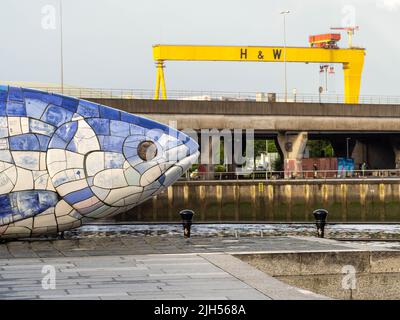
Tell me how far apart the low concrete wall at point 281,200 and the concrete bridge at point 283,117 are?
481 centimetres

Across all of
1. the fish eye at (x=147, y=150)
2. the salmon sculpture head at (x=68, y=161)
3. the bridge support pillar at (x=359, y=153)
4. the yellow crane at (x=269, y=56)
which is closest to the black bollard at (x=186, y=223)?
the salmon sculpture head at (x=68, y=161)

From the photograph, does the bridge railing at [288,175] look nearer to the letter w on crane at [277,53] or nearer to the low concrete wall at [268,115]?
the low concrete wall at [268,115]

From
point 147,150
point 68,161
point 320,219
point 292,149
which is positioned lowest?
point 320,219

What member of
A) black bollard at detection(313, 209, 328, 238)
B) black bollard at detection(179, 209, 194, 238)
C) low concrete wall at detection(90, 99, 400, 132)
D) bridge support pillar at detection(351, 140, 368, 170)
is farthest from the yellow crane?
black bollard at detection(179, 209, 194, 238)

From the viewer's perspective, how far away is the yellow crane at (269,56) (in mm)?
71875

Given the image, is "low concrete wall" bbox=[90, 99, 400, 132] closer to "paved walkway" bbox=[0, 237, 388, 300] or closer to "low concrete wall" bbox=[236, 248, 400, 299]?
"paved walkway" bbox=[0, 237, 388, 300]

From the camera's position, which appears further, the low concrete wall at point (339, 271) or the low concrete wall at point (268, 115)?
the low concrete wall at point (268, 115)

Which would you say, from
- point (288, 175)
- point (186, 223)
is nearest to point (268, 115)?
point (288, 175)

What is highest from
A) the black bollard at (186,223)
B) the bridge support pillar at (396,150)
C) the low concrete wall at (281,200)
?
the bridge support pillar at (396,150)

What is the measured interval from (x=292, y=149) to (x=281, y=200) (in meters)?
8.51

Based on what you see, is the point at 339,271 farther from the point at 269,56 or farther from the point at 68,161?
the point at 269,56

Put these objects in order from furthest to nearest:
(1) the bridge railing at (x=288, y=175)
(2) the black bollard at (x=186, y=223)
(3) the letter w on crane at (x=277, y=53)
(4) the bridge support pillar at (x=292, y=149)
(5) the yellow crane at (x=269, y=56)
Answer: (3) the letter w on crane at (x=277, y=53)
(5) the yellow crane at (x=269, y=56)
(4) the bridge support pillar at (x=292, y=149)
(1) the bridge railing at (x=288, y=175)
(2) the black bollard at (x=186, y=223)

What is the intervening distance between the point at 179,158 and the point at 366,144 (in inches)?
2246

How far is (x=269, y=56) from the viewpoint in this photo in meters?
74.8
